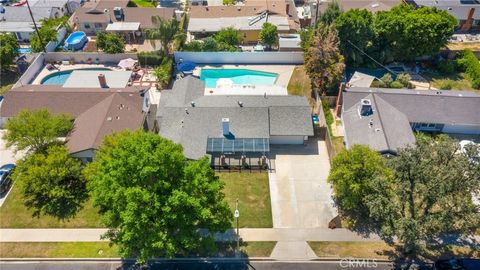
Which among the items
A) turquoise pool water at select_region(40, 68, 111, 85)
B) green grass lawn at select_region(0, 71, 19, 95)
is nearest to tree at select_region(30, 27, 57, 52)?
green grass lawn at select_region(0, 71, 19, 95)

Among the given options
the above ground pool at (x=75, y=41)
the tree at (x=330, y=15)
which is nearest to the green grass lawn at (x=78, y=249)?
the tree at (x=330, y=15)

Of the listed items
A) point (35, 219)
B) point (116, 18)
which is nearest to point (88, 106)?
point (35, 219)

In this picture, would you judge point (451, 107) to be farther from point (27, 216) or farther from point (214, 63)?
point (27, 216)

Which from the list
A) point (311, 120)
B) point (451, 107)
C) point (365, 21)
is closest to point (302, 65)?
point (365, 21)

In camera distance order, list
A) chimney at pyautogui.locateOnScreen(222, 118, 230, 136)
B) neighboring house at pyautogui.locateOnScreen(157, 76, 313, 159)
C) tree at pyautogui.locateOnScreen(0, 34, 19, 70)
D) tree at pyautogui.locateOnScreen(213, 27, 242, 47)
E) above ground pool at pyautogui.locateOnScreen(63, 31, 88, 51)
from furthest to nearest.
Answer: above ground pool at pyautogui.locateOnScreen(63, 31, 88, 51)
tree at pyautogui.locateOnScreen(213, 27, 242, 47)
tree at pyautogui.locateOnScreen(0, 34, 19, 70)
chimney at pyautogui.locateOnScreen(222, 118, 230, 136)
neighboring house at pyautogui.locateOnScreen(157, 76, 313, 159)

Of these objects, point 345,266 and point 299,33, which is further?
point 299,33

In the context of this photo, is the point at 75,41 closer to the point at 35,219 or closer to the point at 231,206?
the point at 35,219

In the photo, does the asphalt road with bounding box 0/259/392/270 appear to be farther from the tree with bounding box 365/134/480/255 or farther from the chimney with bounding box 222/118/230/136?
the chimney with bounding box 222/118/230/136
